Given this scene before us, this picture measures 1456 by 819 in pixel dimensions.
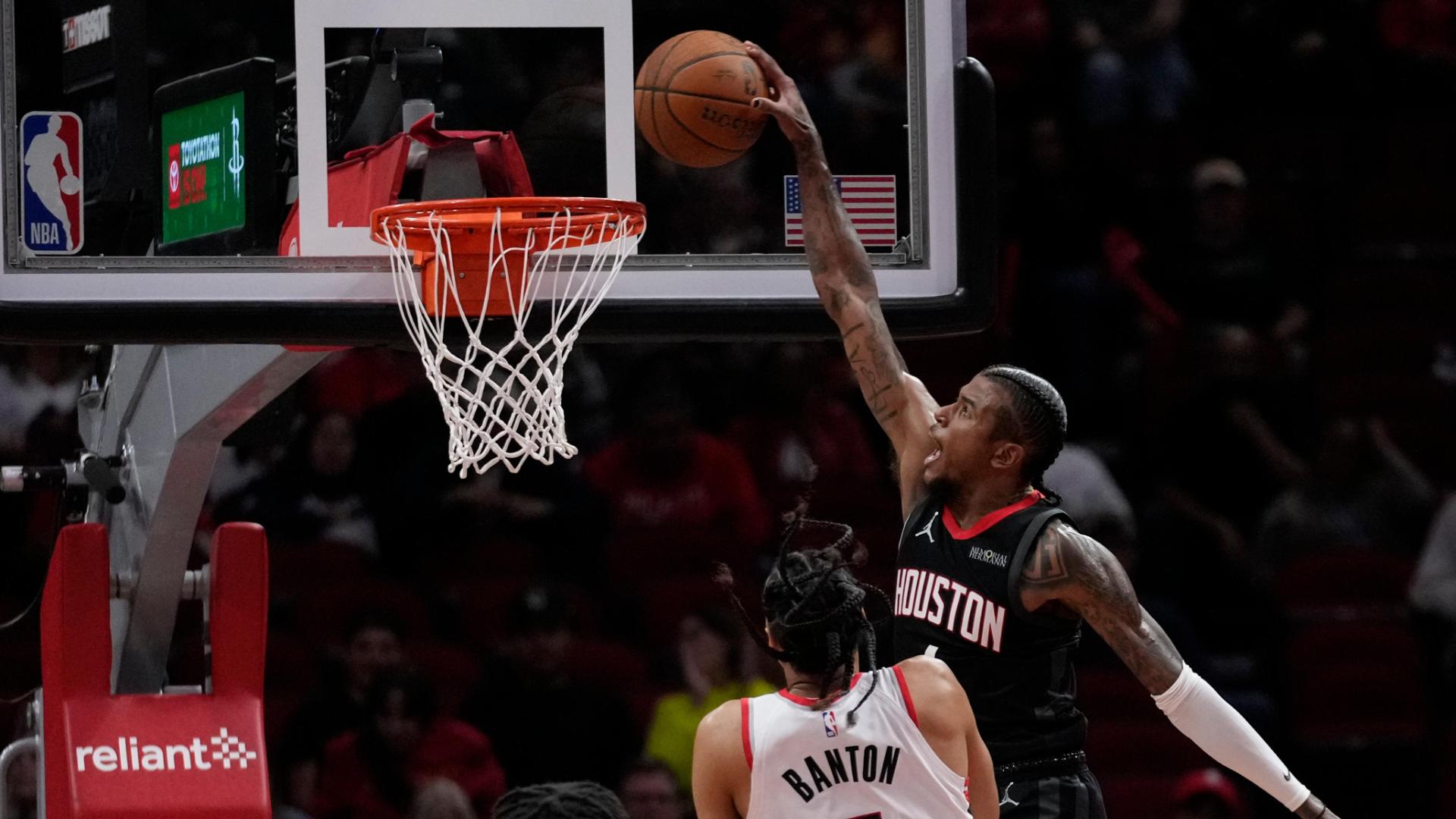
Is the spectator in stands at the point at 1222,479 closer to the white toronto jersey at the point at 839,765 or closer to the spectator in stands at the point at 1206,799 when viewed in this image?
the spectator in stands at the point at 1206,799

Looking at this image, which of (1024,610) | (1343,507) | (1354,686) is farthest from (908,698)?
(1343,507)

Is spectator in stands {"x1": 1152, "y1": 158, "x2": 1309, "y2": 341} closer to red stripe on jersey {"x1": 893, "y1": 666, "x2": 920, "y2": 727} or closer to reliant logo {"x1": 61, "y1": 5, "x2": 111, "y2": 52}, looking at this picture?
reliant logo {"x1": 61, "y1": 5, "x2": 111, "y2": 52}

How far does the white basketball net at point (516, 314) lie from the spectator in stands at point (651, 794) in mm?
2800

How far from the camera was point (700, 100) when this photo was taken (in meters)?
4.24

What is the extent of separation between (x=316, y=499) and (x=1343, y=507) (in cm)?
418

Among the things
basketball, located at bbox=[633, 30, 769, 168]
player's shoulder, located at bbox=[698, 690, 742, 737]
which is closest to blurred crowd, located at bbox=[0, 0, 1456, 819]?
basketball, located at bbox=[633, 30, 769, 168]

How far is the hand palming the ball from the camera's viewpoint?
4.28m

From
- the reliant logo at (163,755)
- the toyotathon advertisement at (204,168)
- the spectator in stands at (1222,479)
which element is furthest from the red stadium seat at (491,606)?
the toyotathon advertisement at (204,168)

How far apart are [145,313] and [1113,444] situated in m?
5.38

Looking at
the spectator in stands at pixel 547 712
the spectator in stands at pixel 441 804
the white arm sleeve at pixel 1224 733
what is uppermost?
the white arm sleeve at pixel 1224 733

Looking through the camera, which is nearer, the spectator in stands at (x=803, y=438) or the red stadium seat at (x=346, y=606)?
the red stadium seat at (x=346, y=606)

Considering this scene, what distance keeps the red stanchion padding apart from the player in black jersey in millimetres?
1530

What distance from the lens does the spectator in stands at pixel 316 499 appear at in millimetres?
7570

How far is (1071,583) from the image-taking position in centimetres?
383
